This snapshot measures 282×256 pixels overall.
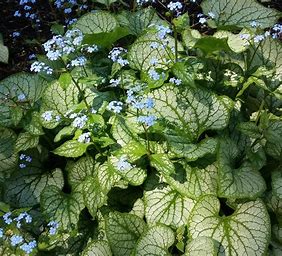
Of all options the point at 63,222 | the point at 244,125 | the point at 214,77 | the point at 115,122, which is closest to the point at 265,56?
the point at 214,77

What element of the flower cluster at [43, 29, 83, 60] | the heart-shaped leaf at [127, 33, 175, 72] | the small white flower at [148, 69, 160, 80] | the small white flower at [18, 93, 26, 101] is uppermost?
the flower cluster at [43, 29, 83, 60]

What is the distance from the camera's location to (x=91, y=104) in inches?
130

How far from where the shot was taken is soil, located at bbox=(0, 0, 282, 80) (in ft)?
15.2

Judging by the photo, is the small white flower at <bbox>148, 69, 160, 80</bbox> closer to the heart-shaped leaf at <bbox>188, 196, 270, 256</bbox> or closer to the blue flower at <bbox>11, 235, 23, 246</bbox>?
the heart-shaped leaf at <bbox>188, 196, 270, 256</bbox>

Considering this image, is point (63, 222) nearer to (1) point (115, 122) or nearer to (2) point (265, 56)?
(1) point (115, 122)

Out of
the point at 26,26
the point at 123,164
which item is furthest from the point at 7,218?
the point at 26,26

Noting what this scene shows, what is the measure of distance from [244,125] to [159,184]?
59 centimetres

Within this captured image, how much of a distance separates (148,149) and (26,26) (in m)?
2.43

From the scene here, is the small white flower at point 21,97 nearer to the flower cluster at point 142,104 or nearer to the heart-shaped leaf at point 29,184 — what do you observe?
the heart-shaped leaf at point 29,184

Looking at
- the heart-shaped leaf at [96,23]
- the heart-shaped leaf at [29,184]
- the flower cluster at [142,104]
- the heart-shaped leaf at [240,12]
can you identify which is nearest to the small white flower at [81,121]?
the flower cluster at [142,104]

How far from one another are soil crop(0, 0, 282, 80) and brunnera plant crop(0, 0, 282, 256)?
104 centimetres

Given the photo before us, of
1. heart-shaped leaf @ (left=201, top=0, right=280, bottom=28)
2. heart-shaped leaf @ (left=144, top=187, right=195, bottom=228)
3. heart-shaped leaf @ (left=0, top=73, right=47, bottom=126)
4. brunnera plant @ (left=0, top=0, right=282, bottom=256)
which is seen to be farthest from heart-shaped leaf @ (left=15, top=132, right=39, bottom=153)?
heart-shaped leaf @ (left=201, top=0, right=280, bottom=28)

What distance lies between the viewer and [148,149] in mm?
3045

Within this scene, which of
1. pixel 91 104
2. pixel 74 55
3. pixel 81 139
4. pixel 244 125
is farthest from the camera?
pixel 74 55
